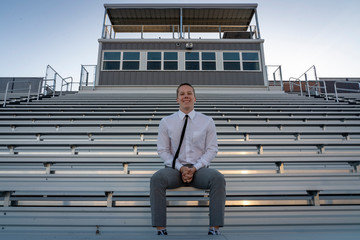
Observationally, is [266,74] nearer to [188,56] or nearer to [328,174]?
[188,56]

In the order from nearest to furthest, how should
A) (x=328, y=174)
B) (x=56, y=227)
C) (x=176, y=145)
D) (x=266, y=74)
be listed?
(x=56, y=227), (x=176, y=145), (x=328, y=174), (x=266, y=74)

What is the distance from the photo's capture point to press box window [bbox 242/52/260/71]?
25.9 feet

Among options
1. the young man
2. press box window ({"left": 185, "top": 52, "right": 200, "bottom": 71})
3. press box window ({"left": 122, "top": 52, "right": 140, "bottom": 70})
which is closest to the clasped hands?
the young man

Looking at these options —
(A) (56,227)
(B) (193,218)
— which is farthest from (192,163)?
(A) (56,227)

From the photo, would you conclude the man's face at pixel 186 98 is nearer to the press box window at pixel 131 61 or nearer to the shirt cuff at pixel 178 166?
the shirt cuff at pixel 178 166

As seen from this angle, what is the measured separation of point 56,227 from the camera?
4.88 ft

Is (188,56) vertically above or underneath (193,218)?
above

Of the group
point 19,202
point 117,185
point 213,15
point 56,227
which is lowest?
point 56,227

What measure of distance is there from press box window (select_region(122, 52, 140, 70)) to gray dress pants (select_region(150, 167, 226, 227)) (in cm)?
696

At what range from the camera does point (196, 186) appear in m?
1.46

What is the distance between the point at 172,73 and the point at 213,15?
3.16m

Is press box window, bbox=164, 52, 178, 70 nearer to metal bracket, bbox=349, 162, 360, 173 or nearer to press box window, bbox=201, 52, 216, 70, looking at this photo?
press box window, bbox=201, 52, 216, 70

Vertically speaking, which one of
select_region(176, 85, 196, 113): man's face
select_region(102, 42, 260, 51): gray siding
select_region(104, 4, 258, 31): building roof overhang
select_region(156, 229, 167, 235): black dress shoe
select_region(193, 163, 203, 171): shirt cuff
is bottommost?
select_region(156, 229, 167, 235): black dress shoe

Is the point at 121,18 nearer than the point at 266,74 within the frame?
No
